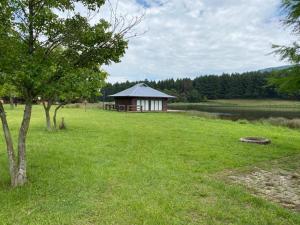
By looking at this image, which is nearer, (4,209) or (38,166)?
(4,209)

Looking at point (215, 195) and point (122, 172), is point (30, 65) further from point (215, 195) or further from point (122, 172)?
point (215, 195)

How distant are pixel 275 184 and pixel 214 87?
284 feet

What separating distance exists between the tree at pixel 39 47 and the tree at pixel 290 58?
20.2 ft

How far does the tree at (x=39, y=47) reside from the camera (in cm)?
490

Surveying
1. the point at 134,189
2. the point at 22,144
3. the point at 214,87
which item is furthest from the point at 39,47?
the point at 214,87

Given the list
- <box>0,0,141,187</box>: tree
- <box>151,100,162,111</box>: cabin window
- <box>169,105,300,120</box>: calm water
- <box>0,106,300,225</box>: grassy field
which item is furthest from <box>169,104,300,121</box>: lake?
<box>0,0,141,187</box>: tree

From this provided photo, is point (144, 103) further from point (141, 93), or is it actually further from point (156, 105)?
point (156, 105)

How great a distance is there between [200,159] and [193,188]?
2.87m

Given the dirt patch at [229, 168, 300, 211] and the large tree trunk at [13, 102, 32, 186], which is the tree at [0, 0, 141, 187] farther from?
the dirt patch at [229, 168, 300, 211]

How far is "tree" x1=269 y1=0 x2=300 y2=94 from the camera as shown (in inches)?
375

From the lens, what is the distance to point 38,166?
720cm

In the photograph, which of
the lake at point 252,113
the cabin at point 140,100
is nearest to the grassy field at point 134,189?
the lake at point 252,113

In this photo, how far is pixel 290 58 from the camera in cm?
1016

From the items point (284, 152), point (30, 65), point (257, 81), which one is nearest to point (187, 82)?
point (257, 81)
